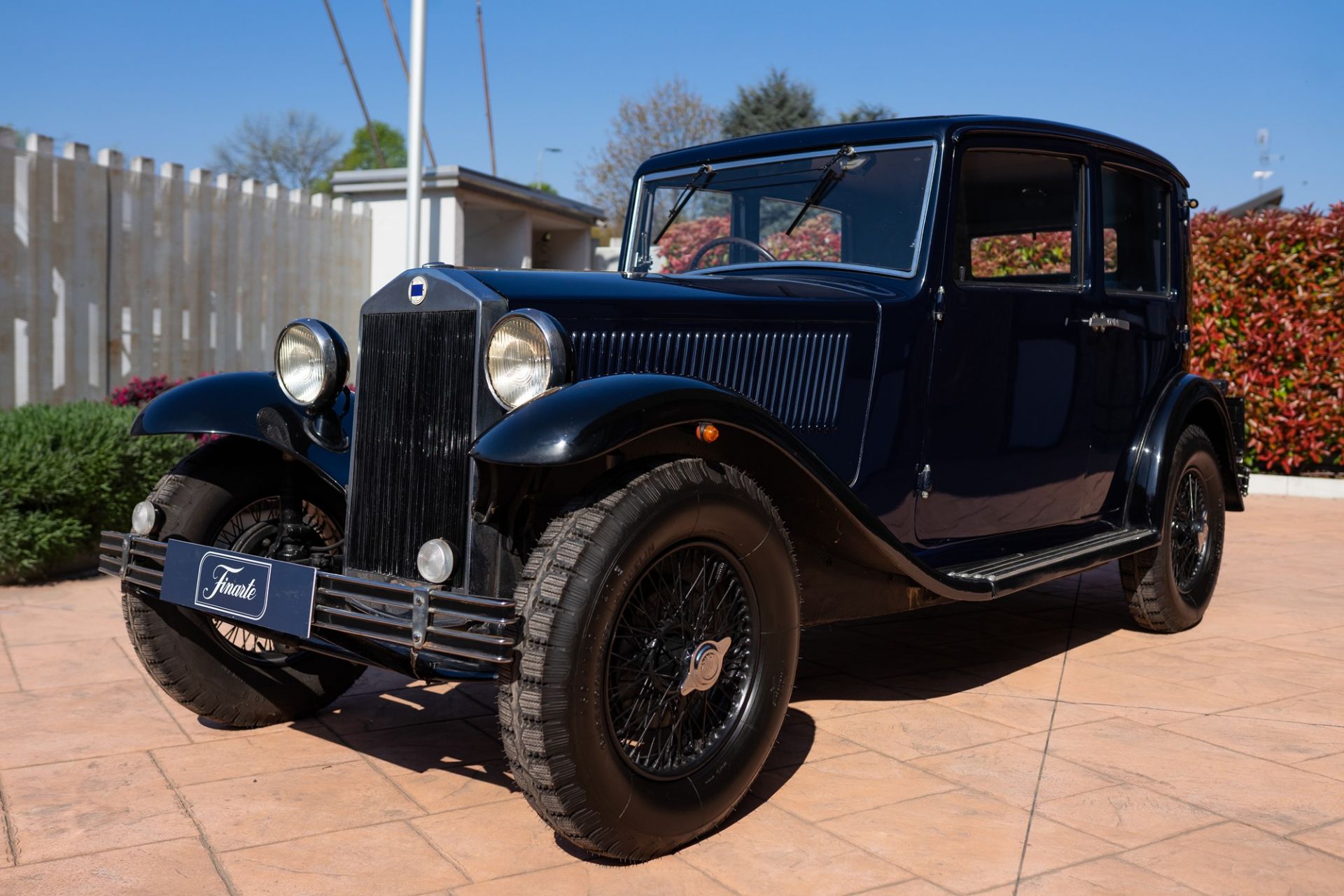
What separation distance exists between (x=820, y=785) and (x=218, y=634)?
1.73 metres

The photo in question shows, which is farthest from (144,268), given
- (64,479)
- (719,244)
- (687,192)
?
(719,244)

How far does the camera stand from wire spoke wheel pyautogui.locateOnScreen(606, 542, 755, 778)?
101 inches

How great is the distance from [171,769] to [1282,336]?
862 centimetres

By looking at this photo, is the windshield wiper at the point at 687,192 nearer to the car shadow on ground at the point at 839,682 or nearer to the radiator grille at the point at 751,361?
the radiator grille at the point at 751,361

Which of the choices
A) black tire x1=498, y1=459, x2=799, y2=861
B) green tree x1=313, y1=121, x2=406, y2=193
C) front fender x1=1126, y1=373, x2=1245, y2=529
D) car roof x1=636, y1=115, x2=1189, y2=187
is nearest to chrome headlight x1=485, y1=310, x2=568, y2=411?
black tire x1=498, y1=459, x2=799, y2=861

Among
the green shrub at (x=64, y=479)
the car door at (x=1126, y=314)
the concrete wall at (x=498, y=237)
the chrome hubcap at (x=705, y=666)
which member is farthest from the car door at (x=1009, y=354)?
the concrete wall at (x=498, y=237)

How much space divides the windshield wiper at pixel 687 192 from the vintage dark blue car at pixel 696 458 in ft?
0.04

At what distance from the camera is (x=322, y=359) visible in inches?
124

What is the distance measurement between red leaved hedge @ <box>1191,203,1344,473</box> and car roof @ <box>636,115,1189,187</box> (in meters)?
5.37

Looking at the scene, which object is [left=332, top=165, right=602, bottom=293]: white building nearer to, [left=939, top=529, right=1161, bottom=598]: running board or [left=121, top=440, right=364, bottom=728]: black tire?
[left=121, top=440, right=364, bottom=728]: black tire

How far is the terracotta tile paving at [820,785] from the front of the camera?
97.3 inches

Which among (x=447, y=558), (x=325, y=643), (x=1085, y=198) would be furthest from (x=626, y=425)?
(x=1085, y=198)

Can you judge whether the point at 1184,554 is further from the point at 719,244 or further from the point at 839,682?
the point at 719,244

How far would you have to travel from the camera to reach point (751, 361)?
3.15 m
